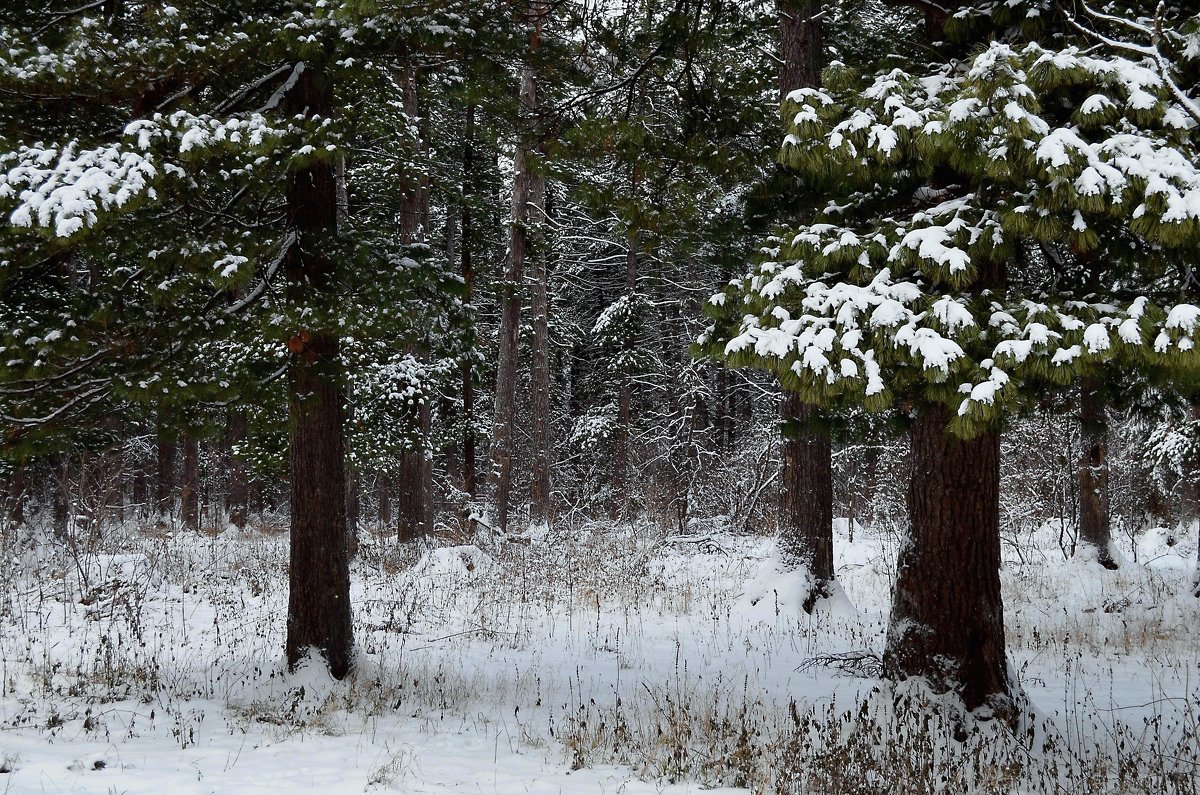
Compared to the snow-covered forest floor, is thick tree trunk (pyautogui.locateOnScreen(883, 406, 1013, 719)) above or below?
above

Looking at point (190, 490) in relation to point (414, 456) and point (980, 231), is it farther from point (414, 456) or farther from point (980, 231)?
point (980, 231)

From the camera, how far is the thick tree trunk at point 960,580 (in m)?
5.43

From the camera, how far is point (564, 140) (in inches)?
270

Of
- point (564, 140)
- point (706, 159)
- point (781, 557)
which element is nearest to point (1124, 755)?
point (781, 557)

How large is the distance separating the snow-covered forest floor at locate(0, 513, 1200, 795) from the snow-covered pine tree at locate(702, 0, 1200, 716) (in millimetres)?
2398

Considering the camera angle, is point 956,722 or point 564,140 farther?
point 564,140

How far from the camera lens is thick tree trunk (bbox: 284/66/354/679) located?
21.5 ft

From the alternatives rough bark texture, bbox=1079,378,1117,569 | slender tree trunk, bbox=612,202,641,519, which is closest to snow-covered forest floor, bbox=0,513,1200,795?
rough bark texture, bbox=1079,378,1117,569

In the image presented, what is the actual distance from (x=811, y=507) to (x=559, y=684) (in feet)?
12.8

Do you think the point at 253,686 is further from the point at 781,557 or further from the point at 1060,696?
the point at 1060,696

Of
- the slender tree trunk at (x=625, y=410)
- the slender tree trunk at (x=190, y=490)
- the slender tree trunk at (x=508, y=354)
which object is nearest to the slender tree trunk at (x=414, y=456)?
the slender tree trunk at (x=508, y=354)

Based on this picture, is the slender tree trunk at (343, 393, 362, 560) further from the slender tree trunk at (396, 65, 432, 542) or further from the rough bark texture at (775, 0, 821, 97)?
the rough bark texture at (775, 0, 821, 97)

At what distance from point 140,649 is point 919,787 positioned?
7277 millimetres

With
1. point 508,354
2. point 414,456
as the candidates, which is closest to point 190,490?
point 414,456
